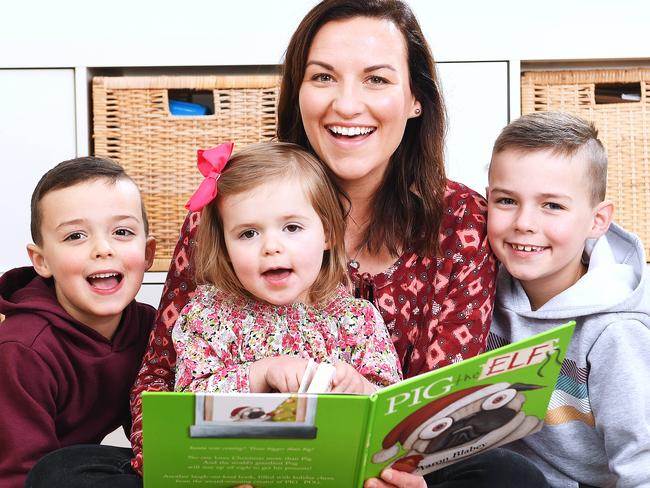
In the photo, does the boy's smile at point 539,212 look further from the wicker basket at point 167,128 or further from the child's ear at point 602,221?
the wicker basket at point 167,128

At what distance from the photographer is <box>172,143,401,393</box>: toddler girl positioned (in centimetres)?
134

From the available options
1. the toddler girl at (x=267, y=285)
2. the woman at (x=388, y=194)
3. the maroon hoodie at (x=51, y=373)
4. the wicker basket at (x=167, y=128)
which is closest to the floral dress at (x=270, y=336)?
the toddler girl at (x=267, y=285)

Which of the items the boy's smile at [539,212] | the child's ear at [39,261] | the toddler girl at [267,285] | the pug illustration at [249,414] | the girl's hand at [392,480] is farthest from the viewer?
the child's ear at [39,261]

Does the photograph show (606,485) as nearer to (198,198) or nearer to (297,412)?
(297,412)

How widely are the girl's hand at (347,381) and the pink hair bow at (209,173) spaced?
322mm

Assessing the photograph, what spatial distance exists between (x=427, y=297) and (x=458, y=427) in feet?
1.24

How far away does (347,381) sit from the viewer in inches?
48.9

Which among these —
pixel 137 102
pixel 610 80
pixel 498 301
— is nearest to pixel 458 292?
pixel 498 301

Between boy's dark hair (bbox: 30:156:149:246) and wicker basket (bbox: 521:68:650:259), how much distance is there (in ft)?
3.13

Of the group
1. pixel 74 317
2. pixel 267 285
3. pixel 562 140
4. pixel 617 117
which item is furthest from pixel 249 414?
pixel 617 117

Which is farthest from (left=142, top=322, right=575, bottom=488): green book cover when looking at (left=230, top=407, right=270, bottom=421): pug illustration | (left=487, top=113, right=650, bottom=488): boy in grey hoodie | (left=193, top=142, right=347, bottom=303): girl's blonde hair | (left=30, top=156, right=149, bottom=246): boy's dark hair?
(left=30, top=156, right=149, bottom=246): boy's dark hair

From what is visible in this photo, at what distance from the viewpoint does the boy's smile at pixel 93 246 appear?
4.89 ft

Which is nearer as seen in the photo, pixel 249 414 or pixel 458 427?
pixel 249 414

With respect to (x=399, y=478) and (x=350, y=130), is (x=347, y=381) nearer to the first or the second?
(x=399, y=478)
